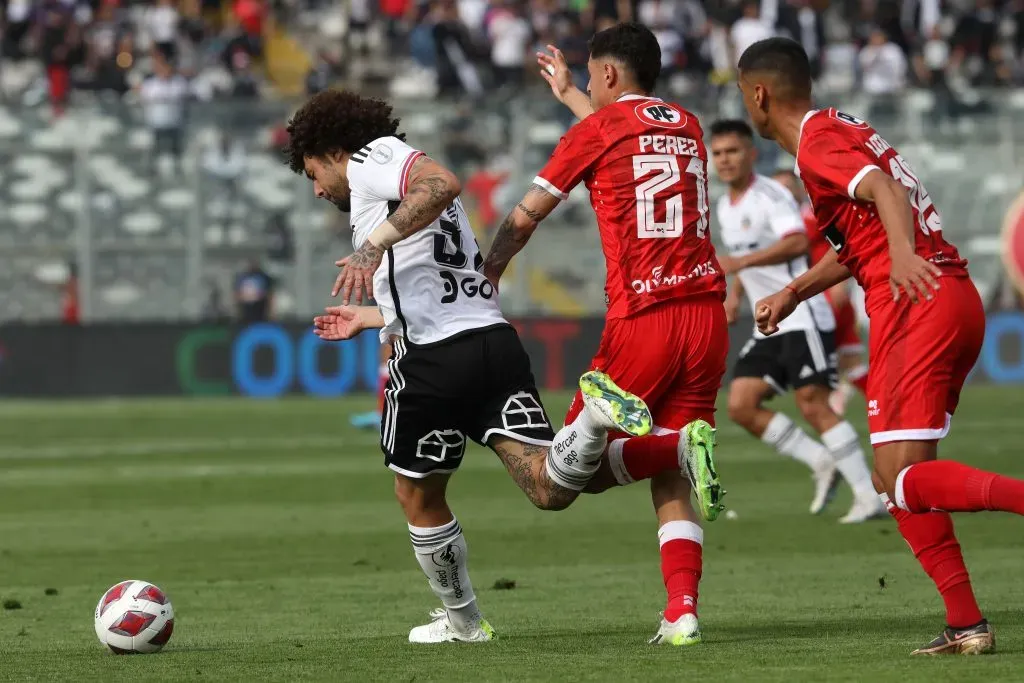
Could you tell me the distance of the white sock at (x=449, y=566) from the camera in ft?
21.5

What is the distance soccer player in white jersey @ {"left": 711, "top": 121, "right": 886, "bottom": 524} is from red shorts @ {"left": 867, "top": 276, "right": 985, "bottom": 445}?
17.3 ft

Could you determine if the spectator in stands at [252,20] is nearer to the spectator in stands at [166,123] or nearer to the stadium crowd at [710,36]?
the stadium crowd at [710,36]

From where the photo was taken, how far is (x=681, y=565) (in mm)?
6363

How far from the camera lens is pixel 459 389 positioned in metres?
6.46

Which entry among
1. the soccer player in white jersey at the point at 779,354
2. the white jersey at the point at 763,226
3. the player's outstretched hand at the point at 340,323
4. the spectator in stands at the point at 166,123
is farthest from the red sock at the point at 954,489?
the spectator in stands at the point at 166,123

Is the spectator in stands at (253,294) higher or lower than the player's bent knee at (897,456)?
lower

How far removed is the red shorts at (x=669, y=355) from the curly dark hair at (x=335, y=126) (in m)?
1.17

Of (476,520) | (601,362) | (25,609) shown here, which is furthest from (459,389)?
(476,520)

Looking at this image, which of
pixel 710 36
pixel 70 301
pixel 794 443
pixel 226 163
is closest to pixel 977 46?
pixel 710 36

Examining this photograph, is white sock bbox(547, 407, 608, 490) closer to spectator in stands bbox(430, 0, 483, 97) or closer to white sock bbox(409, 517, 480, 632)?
white sock bbox(409, 517, 480, 632)

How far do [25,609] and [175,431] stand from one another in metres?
10.7

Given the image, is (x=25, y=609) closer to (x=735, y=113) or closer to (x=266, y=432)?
(x=266, y=432)

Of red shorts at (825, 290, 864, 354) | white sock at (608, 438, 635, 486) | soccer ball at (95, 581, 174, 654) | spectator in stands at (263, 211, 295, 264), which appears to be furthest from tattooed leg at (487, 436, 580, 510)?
spectator in stands at (263, 211, 295, 264)

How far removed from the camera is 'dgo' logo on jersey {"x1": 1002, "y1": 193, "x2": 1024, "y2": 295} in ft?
75.8
